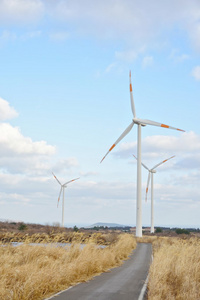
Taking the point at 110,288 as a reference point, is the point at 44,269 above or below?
above

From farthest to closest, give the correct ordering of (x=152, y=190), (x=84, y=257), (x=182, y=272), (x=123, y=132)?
(x=152, y=190)
(x=123, y=132)
(x=84, y=257)
(x=182, y=272)

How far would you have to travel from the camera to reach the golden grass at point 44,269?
12505mm

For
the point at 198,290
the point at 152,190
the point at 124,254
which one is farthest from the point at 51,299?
the point at 152,190

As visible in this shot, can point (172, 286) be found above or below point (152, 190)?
below

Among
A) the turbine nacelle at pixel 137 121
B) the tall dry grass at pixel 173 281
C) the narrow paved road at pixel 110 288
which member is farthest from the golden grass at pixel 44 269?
the turbine nacelle at pixel 137 121

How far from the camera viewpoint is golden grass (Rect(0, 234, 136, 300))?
1251 cm

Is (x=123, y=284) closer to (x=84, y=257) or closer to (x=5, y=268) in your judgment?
(x=84, y=257)

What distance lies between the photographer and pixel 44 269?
1482cm

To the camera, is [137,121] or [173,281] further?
[137,121]

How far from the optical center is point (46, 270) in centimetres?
1473

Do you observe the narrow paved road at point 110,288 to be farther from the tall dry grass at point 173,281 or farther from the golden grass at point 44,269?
the tall dry grass at point 173,281

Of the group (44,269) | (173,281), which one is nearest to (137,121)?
(173,281)

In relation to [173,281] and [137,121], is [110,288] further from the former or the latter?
[137,121]

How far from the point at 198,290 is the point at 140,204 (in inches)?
1692
